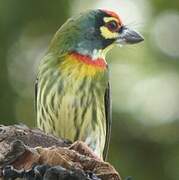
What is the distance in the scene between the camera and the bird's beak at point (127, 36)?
246 inches

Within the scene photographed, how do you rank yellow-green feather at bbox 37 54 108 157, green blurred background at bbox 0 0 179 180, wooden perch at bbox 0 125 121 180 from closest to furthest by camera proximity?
wooden perch at bbox 0 125 121 180 < yellow-green feather at bbox 37 54 108 157 < green blurred background at bbox 0 0 179 180

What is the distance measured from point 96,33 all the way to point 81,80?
523mm

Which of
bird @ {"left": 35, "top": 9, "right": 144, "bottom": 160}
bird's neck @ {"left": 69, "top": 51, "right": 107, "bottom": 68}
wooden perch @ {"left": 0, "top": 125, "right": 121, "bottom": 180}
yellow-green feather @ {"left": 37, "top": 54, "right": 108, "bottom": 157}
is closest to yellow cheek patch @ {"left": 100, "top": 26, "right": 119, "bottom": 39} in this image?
bird @ {"left": 35, "top": 9, "right": 144, "bottom": 160}

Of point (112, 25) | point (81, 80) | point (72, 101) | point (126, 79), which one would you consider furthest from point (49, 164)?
point (126, 79)

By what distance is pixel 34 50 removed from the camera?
28.4 ft

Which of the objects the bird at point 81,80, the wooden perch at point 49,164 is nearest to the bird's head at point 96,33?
the bird at point 81,80

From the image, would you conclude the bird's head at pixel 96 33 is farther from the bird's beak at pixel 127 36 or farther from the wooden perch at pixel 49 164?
the wooden perch at pixel 49 164

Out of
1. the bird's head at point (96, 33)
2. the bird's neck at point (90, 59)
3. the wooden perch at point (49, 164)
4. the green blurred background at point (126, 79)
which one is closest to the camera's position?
the wooden perch at point (49, 164)

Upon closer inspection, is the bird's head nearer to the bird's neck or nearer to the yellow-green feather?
the bird's neck

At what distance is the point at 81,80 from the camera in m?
5.86

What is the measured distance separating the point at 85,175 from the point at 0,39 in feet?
17.5

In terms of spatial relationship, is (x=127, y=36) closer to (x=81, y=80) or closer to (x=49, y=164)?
(x=81, y=80)

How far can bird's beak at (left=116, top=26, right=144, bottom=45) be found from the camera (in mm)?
6258

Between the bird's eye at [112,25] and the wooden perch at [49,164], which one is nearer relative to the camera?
the wooden perch at [49,164]
